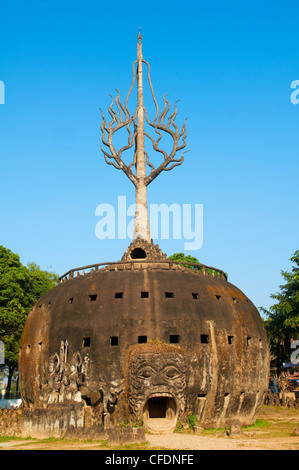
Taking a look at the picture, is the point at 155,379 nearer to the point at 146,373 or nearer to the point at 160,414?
the point at 146,373

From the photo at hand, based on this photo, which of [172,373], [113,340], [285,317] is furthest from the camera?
[285,317]

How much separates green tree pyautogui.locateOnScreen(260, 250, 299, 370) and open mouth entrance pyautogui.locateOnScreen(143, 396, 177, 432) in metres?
22.8

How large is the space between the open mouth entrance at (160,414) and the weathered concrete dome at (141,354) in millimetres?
50

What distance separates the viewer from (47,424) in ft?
79.6

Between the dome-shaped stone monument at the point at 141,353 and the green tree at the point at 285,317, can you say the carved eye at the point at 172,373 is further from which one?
the green tree at the point at 285,317

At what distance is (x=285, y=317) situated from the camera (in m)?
48.5

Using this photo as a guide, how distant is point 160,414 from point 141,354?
3.69 metres

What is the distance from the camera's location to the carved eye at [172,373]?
25.1 m

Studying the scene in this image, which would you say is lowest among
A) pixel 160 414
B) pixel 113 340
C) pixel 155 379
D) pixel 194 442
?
pixel 194 442

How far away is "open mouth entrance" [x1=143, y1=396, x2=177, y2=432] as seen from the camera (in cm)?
2439

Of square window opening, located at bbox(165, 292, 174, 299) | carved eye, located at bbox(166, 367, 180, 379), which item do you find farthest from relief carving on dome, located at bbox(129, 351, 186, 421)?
square window opening, located at bbox(165, 292, 174, 299)

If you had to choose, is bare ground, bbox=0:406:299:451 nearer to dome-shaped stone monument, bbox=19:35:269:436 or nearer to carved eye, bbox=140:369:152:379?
dome-shaped stone monument, bbox=19:35:269:436

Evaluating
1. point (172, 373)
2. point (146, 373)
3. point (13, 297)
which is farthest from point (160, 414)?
point (13, 297)

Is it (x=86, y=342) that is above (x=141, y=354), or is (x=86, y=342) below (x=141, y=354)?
above
